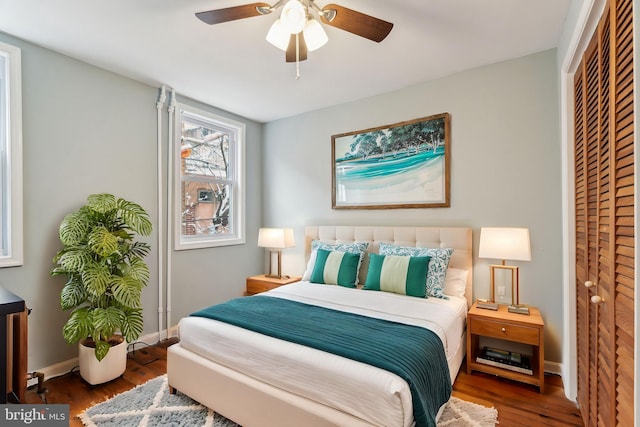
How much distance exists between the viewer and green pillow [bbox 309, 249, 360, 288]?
301 centimetres

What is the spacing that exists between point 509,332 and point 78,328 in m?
3.09

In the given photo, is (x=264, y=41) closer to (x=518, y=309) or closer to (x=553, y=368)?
(x=518, y=309)

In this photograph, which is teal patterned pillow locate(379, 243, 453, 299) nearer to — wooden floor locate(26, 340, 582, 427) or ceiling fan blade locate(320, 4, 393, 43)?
wooden floor locate(26, 340, 582, 427)

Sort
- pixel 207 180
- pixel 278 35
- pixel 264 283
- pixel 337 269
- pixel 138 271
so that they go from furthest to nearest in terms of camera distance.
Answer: pixel 207 180
pixel 264 283
pixel 337 269
pixel 138 271
pixel 278 35

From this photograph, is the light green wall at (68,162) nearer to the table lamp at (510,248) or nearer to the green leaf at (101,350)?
the green leaf at (101,350)

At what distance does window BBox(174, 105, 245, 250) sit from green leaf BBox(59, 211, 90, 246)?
99 centimetres

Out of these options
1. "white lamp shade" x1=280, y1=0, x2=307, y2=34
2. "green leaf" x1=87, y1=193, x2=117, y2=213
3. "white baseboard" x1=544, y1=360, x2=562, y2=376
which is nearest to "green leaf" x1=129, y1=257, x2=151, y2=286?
"green leaf" x1=87, y1=193, x2=117, y2=213

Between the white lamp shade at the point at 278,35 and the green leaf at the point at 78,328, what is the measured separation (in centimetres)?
228

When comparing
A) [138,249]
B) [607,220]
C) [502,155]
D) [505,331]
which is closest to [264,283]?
[138,249]

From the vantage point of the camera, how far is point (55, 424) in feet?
4.56

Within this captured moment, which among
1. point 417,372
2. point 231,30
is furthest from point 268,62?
point 417,372

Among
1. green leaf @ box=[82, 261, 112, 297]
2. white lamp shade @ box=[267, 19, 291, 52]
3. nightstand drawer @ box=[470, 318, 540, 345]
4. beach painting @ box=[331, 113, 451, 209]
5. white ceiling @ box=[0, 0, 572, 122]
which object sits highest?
white ceiling @ box=[0, 0, 572, 122]

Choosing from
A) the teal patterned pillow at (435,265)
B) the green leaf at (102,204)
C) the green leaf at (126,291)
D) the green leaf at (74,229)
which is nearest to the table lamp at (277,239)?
the teal patterned pillow at (435,265)

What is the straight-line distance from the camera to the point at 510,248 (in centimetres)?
240
